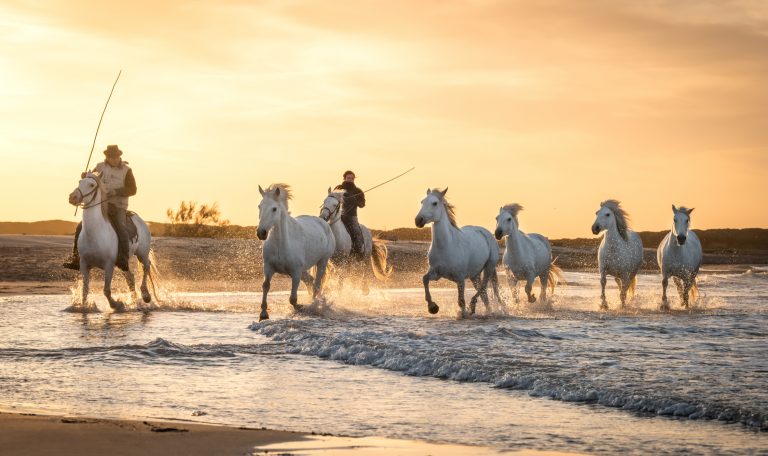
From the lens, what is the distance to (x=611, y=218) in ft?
62.8

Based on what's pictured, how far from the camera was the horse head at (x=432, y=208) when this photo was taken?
53.1 feet

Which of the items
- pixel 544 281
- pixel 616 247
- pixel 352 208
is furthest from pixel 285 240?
pixel 544 281

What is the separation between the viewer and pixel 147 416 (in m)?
7.41

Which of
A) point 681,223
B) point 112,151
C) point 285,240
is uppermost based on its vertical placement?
point 112,151

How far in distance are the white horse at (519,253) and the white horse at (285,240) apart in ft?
11.1

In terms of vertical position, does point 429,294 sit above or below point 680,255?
below

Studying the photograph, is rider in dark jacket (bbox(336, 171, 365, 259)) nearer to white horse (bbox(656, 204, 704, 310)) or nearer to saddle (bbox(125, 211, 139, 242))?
saddle (bbox(125, 211, 139, 242))

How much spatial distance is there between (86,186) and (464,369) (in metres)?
8.66

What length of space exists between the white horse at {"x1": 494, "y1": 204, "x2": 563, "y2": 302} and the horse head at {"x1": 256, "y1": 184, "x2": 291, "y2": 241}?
4.36 meters

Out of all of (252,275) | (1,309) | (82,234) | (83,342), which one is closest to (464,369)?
(83,342)

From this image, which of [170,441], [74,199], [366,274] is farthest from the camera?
[366,274]

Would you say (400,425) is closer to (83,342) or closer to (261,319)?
(83,342)

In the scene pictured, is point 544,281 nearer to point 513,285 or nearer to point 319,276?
point 513,285

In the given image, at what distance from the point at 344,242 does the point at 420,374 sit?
10297 mm
